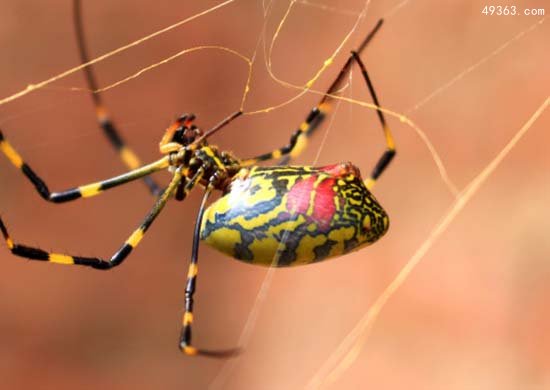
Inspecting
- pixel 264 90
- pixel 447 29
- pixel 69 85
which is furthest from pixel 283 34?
pixel 69 85

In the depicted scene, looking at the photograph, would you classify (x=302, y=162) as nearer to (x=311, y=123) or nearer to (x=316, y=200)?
(x=311, y=123)

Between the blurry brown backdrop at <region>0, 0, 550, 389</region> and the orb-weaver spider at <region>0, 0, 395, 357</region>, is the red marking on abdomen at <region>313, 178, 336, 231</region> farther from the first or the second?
the blurry brown backdrop at <region>0, 0, 550, 389</region>

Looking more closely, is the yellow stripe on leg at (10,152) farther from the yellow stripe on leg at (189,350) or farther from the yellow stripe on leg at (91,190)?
the yellow stripe on leg at (189,350)

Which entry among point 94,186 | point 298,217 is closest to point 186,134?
point 94,186

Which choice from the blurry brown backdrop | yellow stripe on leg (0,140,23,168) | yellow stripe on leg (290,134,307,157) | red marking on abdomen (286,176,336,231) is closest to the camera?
red marking on abdomen (286,176,336,231)

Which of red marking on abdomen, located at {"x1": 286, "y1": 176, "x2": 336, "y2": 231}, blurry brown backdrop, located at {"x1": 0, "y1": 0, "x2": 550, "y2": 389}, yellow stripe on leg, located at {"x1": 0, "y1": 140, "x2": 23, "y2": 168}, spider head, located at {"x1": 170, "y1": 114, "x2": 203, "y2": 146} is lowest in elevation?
blurry brown backdrop, located at {"x1": 0, "y1": 0, "x2": 550, "y2": 389}

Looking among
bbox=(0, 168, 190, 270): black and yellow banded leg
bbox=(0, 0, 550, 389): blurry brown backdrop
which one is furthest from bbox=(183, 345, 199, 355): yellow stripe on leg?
bbox=(0, 0, 550, 389): blurry brown backdrop

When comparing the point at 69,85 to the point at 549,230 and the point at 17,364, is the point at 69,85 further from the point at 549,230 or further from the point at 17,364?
the point at 549,230

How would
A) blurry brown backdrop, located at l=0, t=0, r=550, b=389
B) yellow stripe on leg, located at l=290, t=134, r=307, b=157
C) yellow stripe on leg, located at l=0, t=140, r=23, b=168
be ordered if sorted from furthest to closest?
blurry brown backdrop, located at l=0, t=0, r=550, b=389, yellow stripe on leg, located at l=290, t=134, r=307, b=157, yellow stripe on leg, located at l=0, t=140, r=23, b=168
